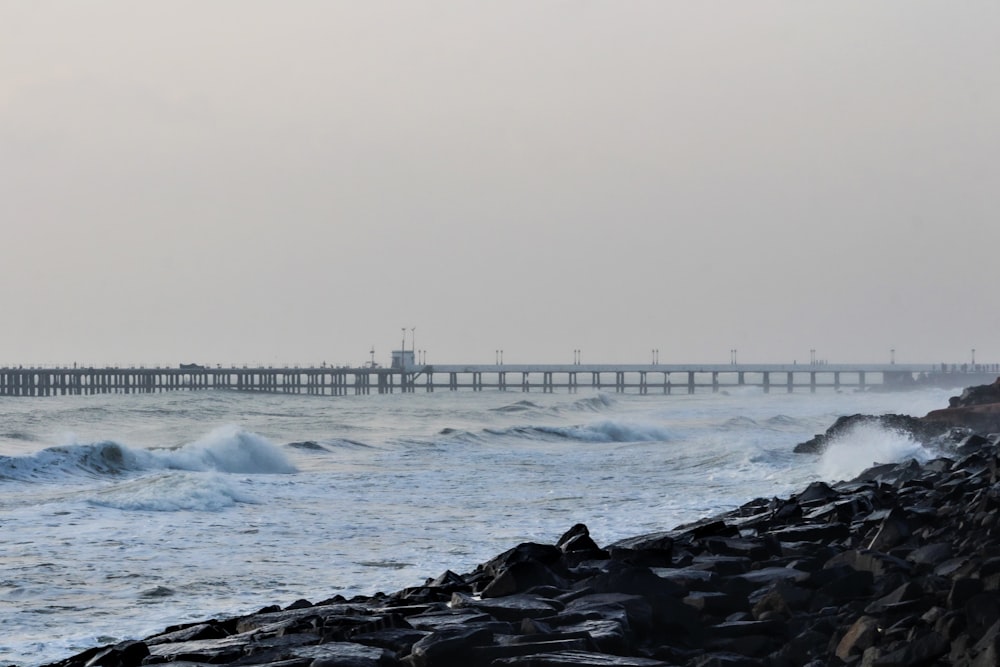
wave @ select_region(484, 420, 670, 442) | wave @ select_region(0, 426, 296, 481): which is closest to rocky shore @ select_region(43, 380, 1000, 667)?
wave @ select_region(0, 426, 296, 481)

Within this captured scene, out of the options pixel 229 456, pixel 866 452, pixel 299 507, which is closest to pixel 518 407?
pixel 229 456

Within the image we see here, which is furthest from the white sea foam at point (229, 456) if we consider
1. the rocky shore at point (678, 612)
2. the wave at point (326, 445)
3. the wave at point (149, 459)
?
the rocky shore at point (678, 612)

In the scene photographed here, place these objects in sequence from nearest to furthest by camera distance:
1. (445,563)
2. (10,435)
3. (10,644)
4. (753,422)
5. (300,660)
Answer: (300,660) < (10,644) < (445,563) < (10,435) < (753,422)

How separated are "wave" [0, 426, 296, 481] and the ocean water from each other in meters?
0.06

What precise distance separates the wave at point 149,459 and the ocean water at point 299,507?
65 mm

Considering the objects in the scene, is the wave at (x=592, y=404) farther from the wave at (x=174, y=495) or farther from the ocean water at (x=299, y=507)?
the wave at (x=174, y=495)

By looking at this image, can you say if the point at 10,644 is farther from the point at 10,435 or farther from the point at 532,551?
the point at 10,435

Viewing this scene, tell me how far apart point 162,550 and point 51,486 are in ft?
31.4

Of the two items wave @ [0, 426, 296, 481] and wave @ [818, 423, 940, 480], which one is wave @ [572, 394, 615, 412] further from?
wave @ [818, 423, 940, 480]

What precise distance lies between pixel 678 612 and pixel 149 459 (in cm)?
2322

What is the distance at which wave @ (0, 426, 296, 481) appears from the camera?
23797 millimetres

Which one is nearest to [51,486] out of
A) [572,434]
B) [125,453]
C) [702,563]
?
[125,453]

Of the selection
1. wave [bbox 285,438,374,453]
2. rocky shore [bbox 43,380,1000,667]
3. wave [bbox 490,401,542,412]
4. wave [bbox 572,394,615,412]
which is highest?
rocky shore [bbox 43,380,1000,667]

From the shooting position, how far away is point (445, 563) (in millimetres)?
11805
